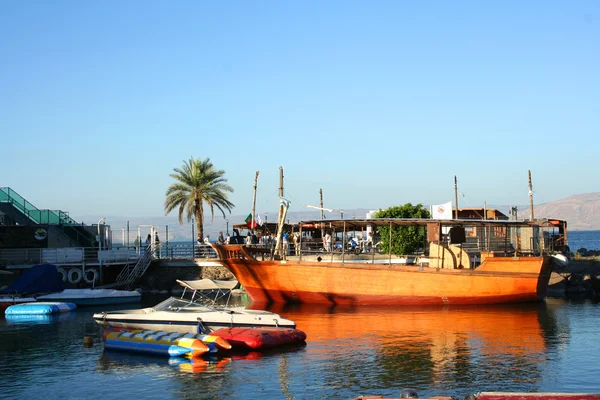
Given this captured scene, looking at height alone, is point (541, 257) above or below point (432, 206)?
below

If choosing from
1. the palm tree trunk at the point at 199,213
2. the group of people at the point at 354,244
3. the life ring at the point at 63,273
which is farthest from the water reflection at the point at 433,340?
the palm tree trunk at the point at 199,213

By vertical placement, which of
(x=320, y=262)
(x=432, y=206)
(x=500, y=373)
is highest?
(x=432, y=206)

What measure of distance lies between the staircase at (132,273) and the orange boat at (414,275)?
9.32 meters

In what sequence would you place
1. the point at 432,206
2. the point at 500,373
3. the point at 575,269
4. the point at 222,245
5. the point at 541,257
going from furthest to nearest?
the point at 432,206 → the point at 575,269 → the point at 222,245 → the point at 541,257 → the point at 500,373

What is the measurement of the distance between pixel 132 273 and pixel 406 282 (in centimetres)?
1972

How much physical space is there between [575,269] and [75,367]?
35.3m

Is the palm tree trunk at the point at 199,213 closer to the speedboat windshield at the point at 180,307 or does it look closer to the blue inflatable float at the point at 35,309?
the blue inflatable float at the point at 35,309

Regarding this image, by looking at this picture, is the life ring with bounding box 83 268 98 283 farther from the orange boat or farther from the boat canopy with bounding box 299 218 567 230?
the boat canopy with bounding box 299 218 567 230

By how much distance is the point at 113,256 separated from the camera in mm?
48062

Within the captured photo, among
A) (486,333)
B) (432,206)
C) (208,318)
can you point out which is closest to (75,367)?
(208,318)

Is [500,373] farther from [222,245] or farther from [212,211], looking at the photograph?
[212,211]

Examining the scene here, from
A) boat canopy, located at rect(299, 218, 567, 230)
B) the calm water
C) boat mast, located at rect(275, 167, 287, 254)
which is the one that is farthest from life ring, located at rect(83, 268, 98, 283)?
boat canopy, located at rect(299, 218, 567, 230)

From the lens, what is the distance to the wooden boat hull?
35.8 metres

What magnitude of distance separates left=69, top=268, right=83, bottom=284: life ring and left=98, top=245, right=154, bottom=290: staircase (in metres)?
1.78
